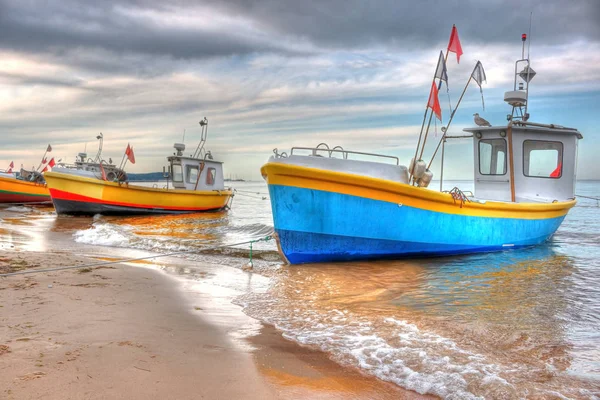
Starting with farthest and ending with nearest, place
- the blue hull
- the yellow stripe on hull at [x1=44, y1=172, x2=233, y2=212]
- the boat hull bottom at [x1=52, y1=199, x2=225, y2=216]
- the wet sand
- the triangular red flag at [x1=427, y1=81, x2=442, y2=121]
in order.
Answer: the boat hull bottom at [x1=52, y1=199, x2=225, y2=216] → the yellow stripe on hull at [x1=44, y1=172, x2=233, y2=212] → the triangular red flag at [x1=427, y1=81, x2=442, y2=121] → the blue hull → the wet sand

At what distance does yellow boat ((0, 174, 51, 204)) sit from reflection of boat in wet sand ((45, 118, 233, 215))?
917cm

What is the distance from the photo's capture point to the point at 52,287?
5656 millimetres

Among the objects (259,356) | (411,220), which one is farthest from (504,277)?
(259,356)

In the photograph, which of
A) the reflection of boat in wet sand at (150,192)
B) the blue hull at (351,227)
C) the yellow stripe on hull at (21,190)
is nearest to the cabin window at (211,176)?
Answer: the reflection of boat in wet sand at (150,192)

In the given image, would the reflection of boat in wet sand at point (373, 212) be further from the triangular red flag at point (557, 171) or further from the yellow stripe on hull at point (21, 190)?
the yellow stripe on hull at point (21, 190)

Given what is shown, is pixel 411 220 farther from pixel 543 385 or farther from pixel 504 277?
pixel 543 385

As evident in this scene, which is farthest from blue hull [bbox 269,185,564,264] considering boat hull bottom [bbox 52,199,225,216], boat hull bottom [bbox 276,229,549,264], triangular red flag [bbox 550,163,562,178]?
boat hull bottom [bbox 52,199,225,216]

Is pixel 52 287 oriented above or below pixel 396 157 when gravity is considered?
below

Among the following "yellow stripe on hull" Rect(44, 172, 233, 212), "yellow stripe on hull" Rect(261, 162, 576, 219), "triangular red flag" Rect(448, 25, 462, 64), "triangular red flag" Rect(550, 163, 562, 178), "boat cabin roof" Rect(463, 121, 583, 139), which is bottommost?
"yellow stripe on hull" Rect(44, 172, 233, 212)

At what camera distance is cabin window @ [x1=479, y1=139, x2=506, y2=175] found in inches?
452

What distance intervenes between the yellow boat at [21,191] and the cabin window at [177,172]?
10.2 meters

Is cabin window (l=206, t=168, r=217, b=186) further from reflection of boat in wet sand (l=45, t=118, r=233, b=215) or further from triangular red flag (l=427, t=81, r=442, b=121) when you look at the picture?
triangular red flag (l=427, t=81, r=442, b=121)

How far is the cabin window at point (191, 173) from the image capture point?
23530 millimetres

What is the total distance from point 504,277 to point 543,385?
4928 mm
